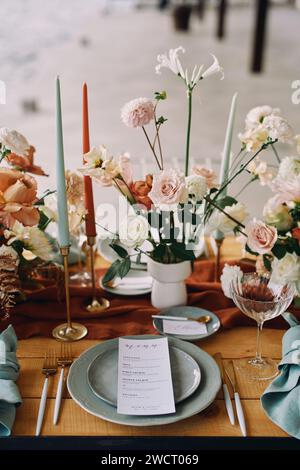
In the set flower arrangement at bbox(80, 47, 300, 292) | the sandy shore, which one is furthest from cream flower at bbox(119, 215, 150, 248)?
the sandy shore

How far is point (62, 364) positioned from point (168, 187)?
39cm

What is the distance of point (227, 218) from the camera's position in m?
1.31

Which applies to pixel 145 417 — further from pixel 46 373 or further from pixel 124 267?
pixel 124 267

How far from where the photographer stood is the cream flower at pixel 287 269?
3.69 feet

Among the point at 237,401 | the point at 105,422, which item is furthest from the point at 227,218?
the point at 105,422

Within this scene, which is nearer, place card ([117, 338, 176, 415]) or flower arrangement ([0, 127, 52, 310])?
place card ([117, 338, 176, 415])

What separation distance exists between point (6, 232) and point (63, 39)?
290 inches

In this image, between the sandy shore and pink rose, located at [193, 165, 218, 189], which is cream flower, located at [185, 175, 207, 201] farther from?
the sandy shore

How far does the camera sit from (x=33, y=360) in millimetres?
1143

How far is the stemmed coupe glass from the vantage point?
1.10m

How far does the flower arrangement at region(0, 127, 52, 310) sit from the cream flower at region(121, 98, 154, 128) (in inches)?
8.6

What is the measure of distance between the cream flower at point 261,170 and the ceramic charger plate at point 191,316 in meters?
0.31

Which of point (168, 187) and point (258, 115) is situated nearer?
point (168, 187)

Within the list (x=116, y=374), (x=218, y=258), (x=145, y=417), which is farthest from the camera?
(x=218, y=258)
